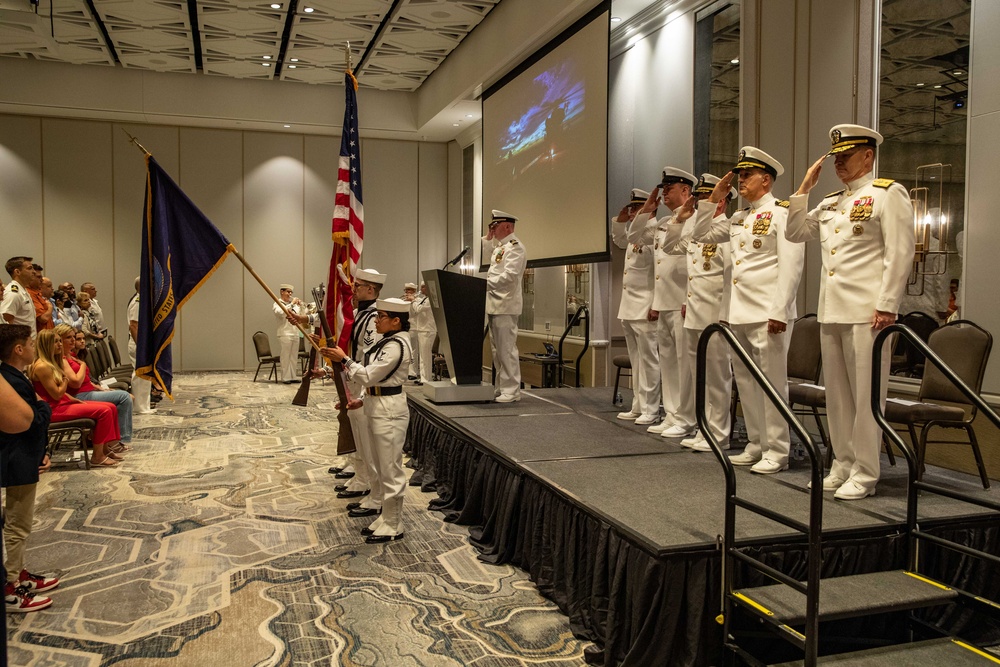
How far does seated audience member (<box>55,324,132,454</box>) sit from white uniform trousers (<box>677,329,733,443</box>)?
179 inches

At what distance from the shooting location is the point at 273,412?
898 cm

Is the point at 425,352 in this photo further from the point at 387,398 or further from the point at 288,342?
the point at 387,398

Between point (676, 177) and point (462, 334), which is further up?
point (676, 177)

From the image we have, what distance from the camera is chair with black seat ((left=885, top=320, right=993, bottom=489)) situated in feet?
12.2

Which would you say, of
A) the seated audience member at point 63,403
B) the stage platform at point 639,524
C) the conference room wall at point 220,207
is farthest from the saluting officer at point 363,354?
the conference room wall at point 220,207

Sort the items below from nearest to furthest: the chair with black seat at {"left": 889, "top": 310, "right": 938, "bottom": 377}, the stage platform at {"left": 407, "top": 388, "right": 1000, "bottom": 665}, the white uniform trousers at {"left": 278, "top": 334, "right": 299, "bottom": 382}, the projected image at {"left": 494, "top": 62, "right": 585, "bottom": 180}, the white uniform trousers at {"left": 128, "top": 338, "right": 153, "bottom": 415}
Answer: the stage platform at {"left": 407, "top": 388, "right": 1000, "bottom": 665}
the chair with black seat at {"left": 889, "top": 310, "right": 938, "bottom": 377}
the projected image at {"left": 494, "top": 62, "right": 585, "bottom": 180}
the white uniform trousers at {"left": 128, "top": 338, "right": 153, "bottom": 415}
the white uniform trousers at {"left": 278, "top": 334, "right": 299, "bottom": 382}

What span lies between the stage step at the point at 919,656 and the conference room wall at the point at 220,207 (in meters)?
12.7

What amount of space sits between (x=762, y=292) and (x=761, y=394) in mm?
603

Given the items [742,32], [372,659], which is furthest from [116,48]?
[372,659]

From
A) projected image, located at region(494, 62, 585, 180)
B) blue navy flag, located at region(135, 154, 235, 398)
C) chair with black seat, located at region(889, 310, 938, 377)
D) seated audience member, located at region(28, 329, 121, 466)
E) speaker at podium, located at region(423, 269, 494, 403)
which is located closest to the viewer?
blue navy flag, located at region(135, 154, 235, 398)

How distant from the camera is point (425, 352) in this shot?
10383 mm

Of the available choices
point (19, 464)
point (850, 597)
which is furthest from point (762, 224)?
point (19, 464)

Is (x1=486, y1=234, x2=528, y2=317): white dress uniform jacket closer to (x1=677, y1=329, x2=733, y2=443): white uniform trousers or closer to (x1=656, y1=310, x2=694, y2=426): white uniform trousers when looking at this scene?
(x1=656, y1=310, x2=694, y2=426): white uniform trousers

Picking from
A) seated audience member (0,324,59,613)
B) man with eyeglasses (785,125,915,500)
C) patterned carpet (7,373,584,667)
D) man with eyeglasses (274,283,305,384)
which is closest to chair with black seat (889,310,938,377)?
man with eyeglasses (785,125,915,500)
